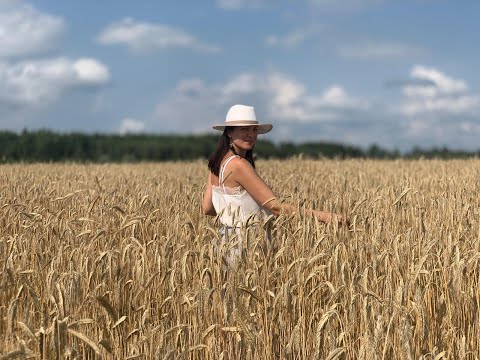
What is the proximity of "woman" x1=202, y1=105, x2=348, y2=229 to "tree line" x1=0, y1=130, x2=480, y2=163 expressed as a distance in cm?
1863

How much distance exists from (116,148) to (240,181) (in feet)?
69.3

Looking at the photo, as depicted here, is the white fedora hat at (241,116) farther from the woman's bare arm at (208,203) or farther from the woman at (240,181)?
the woman's bare arm at (208,203)

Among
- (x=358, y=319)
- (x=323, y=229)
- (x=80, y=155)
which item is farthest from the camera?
(x=80, y=155)

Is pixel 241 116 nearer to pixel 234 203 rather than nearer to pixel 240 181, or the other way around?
pixel 240 181

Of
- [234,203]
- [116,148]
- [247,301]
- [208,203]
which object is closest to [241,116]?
[234,203]

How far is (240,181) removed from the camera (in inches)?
165

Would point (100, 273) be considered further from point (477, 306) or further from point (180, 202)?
point (180, 202)

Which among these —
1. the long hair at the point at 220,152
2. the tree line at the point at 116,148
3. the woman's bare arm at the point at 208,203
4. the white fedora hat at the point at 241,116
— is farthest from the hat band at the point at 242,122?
the tree line at the point at 116,148

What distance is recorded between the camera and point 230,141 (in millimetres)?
4387

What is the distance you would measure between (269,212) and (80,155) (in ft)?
69.1

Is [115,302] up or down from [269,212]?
down

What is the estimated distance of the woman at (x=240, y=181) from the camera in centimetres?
416

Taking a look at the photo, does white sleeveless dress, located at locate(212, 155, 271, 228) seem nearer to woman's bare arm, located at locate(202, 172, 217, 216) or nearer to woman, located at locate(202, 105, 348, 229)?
woman, located at locate(202, 105, 348, 229)

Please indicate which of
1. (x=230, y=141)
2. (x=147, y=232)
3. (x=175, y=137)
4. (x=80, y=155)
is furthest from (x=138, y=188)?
(x=175, y=137)
